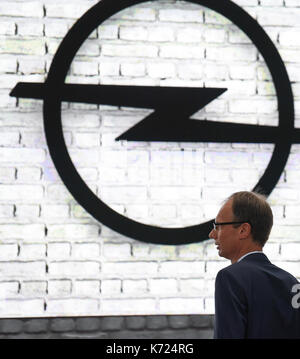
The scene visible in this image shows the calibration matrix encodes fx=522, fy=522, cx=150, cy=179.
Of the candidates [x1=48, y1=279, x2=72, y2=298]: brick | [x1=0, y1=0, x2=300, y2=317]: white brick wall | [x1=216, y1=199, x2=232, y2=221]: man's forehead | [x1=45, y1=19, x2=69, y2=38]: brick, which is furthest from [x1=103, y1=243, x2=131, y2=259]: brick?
[x1=216, y1=199, x2=232, y2=221]: man's forehead

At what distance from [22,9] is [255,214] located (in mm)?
1644

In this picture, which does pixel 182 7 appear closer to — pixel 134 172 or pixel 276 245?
pixel 134 172

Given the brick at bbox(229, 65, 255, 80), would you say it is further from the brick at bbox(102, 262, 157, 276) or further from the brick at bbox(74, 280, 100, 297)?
the brick at bbox(74, 280, 100, 297)

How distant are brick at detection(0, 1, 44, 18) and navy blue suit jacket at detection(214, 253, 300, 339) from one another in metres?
1.71

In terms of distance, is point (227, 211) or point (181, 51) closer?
point (227, 211)

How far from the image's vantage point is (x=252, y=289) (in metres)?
1.17

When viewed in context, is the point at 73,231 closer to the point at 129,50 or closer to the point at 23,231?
the point at 23,231

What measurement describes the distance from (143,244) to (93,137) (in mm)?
544

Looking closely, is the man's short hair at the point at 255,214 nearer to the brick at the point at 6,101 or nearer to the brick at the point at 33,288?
the brick at the point at 33,288

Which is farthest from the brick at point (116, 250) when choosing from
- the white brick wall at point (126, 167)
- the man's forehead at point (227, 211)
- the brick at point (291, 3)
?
the brick at point (291, 3)

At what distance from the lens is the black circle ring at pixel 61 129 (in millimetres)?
2346

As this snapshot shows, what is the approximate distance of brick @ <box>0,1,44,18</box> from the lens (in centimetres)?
241

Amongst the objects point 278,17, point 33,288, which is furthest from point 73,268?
point 278,17
